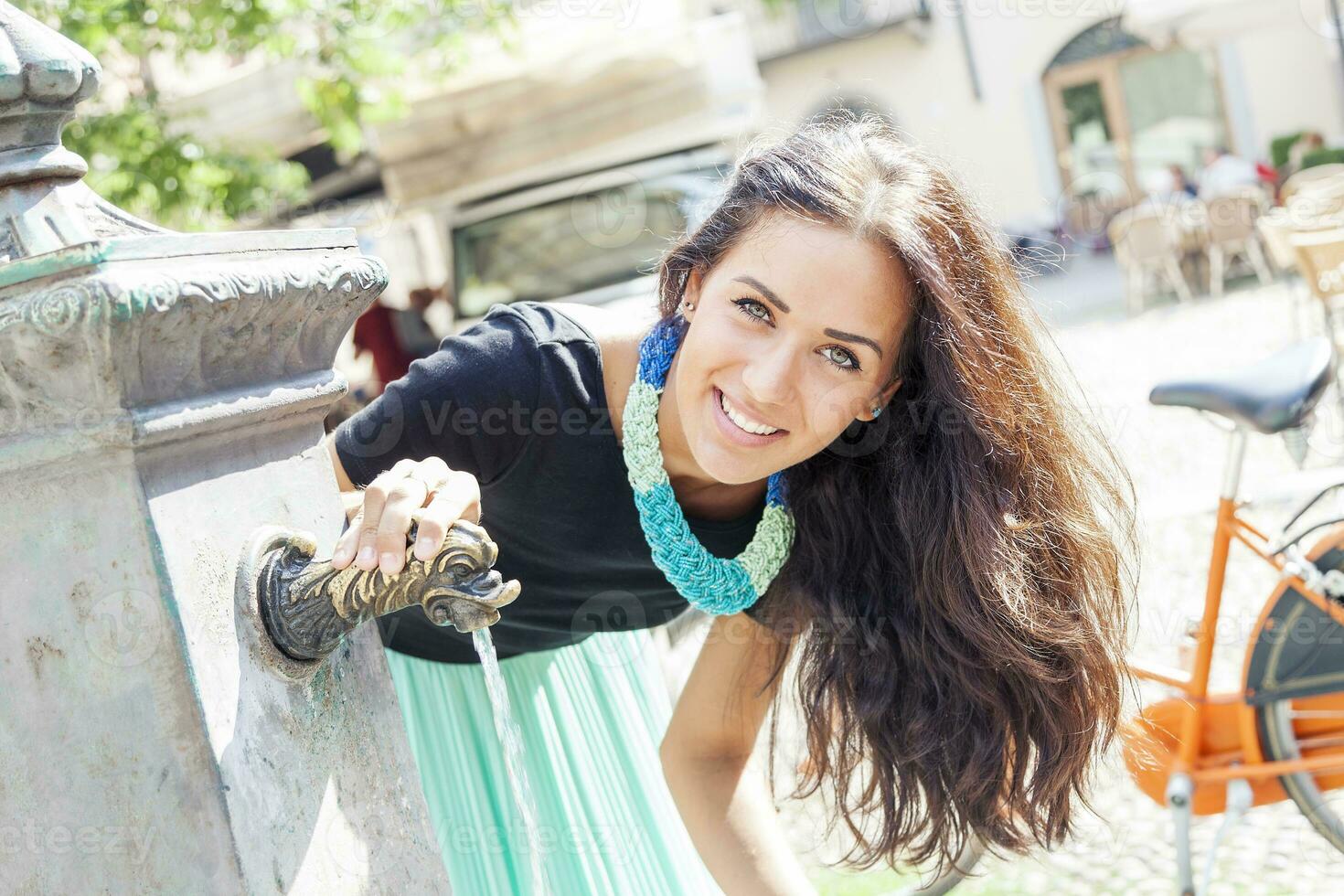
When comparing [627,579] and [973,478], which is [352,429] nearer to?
[627,579]

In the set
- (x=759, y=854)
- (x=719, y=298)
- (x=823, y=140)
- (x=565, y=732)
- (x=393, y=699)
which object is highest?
(x=823, y=140)

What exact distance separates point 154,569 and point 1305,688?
252cm

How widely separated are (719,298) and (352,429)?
53 cm

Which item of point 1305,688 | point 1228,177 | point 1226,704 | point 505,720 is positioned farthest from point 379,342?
point 1228,177

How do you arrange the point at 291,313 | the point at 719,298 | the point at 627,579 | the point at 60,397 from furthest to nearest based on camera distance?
the point at 627,579, the point at 719,298, the point at 291,313, the point at 60,397

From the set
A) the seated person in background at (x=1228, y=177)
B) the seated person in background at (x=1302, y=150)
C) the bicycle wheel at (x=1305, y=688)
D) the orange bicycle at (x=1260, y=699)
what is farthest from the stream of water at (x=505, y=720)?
the seated person in background at (x=1302, y=150)

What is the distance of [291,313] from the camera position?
3.44 ft

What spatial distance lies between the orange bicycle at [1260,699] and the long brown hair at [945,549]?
837 millimetres

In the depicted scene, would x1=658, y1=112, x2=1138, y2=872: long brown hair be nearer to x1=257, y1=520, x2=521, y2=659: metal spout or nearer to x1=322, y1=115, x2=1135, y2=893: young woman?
x1=322, y1=115, x2=1135, y2=893: young woman

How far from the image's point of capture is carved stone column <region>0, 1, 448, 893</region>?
36.3 inches

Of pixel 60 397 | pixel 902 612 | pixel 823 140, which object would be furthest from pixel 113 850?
pixel 823 140

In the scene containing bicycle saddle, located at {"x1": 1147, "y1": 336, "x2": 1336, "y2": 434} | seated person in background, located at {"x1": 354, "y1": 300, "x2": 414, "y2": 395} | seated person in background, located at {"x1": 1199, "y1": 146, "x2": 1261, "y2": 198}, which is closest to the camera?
bicycle saddle, located at {"x1": 1147, "y1": 336, "x2": 1336, "y2": 434}

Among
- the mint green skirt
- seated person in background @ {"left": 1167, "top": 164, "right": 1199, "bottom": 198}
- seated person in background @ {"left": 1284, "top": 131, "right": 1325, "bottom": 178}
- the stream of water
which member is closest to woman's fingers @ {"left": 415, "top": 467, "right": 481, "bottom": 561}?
the stream of water

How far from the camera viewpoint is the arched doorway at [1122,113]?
58.9 ft
